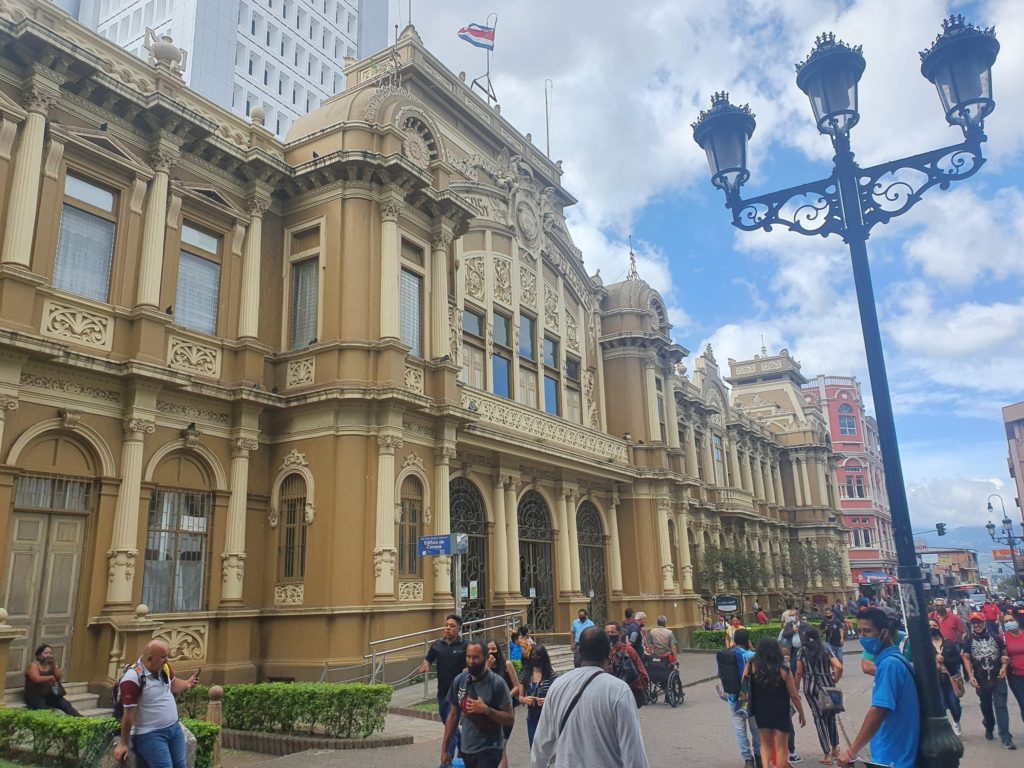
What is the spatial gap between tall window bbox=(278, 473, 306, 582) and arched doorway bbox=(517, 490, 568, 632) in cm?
816

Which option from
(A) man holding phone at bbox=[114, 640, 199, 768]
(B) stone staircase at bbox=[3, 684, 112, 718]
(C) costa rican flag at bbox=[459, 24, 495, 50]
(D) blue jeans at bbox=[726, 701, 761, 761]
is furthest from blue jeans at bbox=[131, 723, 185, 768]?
(C) costa rican flag at bbox=[459, 24, 495, 50]

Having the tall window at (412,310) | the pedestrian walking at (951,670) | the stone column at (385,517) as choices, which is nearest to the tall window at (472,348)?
the tall window at (412,310)

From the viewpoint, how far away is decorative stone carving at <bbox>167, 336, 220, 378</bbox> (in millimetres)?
15992

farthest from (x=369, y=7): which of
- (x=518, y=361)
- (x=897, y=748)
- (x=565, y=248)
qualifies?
(x=897, y=748)

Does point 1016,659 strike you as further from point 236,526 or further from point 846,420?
point 846,420

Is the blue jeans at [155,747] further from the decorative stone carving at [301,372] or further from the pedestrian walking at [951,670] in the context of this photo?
the decorative stone carving at [301,372]

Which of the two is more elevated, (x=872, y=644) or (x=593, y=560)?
(x=593, y=560)

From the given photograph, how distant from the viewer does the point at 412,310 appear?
19.5 metres

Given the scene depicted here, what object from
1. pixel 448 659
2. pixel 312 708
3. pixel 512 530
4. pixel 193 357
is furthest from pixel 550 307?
pixel 448 659

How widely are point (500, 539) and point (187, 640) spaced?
9070 mm

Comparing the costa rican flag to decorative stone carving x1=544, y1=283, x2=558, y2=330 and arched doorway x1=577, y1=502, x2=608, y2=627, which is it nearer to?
decorative stone carving x1=544, y1=283, x2=558, y2=330

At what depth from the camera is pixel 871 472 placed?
7806cm

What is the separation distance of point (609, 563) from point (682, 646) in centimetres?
415

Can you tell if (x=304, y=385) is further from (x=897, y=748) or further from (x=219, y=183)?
(x=897, y=748)
